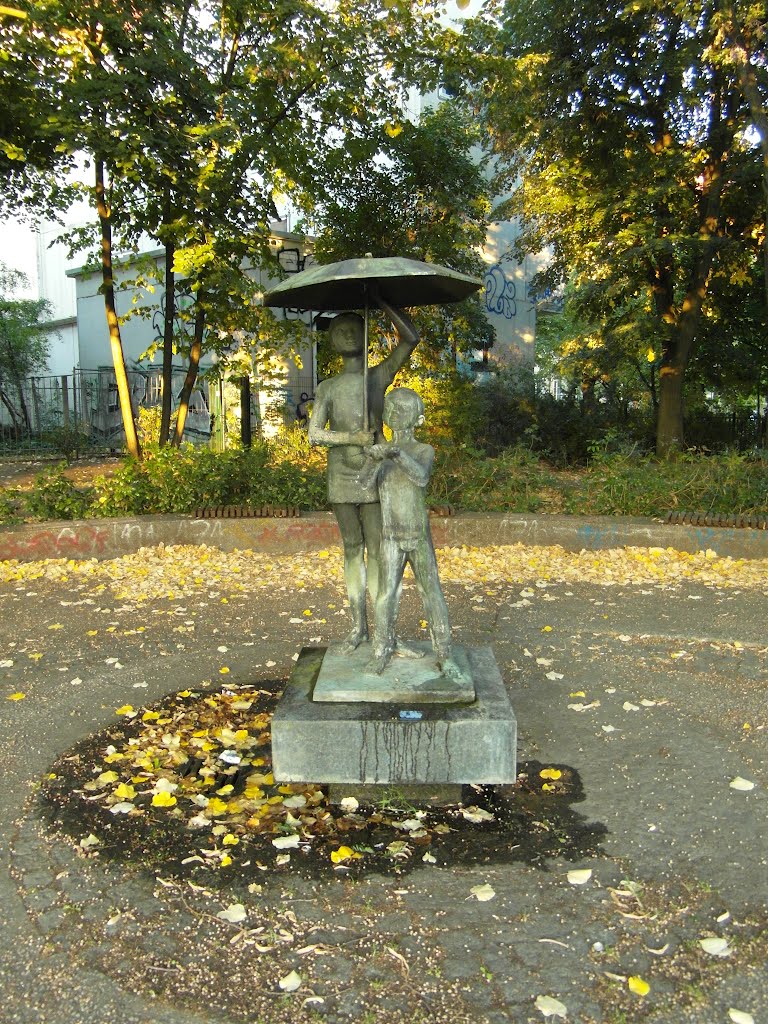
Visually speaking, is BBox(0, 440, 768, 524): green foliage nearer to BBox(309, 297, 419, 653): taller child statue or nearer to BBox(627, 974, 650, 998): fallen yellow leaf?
BBox(309, 297, 419, 653): taller child statue

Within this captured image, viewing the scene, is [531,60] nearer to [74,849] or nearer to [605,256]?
[605,256]

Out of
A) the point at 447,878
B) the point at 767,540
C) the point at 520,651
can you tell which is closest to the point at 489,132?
the point at 767,540

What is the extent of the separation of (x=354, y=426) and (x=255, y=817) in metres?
1.82

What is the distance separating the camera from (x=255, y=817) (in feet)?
10.6

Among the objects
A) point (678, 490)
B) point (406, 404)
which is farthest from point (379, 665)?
point (678, 490)

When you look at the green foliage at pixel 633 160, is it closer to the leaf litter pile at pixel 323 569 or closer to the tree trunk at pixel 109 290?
the tree trunk at pixel 109 290

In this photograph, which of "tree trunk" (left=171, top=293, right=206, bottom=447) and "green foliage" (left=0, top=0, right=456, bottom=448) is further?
"tree trunk" (left=171, top=293, right=206, bottom=447)

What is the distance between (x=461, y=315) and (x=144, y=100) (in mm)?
8215

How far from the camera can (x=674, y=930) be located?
8.29 ft

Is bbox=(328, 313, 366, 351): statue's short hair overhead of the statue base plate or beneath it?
overhead

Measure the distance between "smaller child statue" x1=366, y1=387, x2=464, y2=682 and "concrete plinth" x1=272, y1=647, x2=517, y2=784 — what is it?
32 cm

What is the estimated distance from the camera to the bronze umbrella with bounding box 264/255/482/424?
3.24 meters

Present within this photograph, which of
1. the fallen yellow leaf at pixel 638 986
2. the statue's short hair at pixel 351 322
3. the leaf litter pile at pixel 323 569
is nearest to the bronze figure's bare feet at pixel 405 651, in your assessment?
the statue's short hair at pixel 351 322

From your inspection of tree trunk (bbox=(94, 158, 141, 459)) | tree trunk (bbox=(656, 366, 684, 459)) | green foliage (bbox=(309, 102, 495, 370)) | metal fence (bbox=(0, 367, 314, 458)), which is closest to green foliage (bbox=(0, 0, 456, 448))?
tree trunk (bbox=(94, 158, 141, 459))
